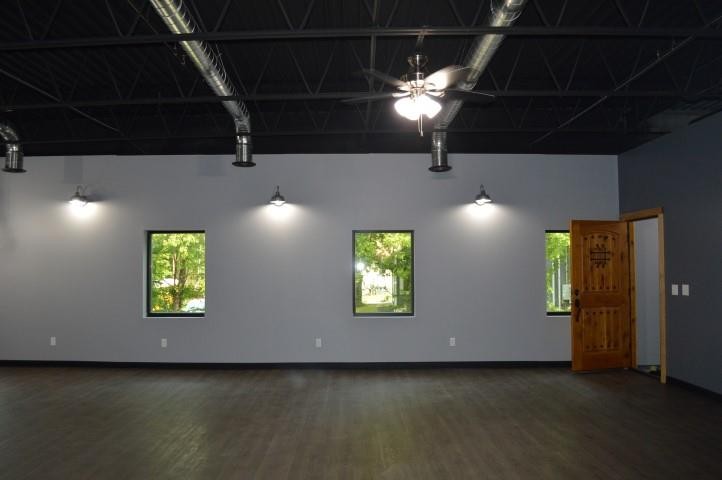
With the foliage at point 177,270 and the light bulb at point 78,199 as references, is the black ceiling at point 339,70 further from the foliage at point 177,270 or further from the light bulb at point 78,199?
the foliage at point 177,270

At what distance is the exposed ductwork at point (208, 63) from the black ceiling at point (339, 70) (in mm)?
148

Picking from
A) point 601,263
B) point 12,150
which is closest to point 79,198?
point 12,150

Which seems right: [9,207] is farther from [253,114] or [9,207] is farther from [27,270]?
[253,114]

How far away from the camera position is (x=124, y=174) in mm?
6609

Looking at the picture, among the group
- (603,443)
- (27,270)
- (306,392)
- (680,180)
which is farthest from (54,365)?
(680,180)

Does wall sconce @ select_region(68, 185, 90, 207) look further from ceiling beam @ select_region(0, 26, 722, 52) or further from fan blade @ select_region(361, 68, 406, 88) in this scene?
fan blade @ select_region(361, 68, 406, 88)

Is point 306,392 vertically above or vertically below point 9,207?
below

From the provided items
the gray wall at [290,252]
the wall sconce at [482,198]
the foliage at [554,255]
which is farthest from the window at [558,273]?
the wall sconce at [482,198]

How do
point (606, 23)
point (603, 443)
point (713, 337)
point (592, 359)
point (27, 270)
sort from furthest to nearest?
point (27, 270)
point (592, 359)
point (713, 337)
point (606, 23)
point (603, 443)

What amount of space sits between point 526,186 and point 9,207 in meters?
7.94

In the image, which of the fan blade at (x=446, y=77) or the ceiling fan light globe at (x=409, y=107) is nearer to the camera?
the fan blade at (x=446, y=77)

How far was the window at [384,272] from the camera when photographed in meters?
6.51

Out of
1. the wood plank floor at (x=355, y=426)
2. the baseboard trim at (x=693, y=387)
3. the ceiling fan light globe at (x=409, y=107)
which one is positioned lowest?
the wood plank floor at (x=355, y=426)

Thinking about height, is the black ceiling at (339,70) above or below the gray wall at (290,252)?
above
